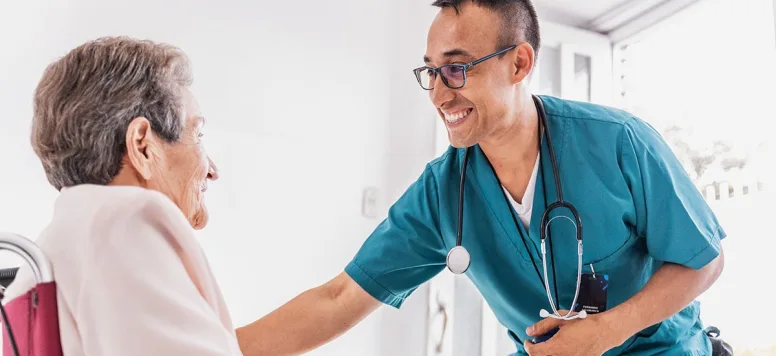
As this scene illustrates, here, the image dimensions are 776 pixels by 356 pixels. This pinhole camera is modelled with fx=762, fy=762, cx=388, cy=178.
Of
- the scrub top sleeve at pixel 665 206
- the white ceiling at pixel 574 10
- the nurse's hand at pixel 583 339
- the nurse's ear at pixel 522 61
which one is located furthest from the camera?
the white ceiling at pixel 574 10

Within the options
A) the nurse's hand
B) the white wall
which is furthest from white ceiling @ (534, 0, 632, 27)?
the nurse's hand

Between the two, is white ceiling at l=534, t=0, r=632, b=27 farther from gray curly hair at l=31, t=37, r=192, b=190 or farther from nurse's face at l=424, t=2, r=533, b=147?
gray curly hair at l=31, t=37, r=192, b=190

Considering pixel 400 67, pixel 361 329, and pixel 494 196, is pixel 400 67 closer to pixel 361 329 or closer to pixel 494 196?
pixel 361 329

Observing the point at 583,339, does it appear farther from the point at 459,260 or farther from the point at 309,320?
the point at 309,320

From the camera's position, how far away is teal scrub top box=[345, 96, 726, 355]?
60.8 inches

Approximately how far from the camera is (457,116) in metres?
1.68

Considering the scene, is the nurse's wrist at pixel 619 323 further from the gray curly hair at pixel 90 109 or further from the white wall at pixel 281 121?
the white wall at pixel 281 121

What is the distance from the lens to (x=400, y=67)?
2.91 m

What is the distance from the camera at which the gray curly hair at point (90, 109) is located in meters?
1.00

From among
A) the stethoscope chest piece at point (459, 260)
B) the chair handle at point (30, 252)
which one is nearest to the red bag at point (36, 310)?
the chair handle at point (30, 252)

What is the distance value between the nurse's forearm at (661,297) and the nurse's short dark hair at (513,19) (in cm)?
58

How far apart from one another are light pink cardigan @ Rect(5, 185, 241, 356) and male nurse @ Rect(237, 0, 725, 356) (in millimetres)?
785

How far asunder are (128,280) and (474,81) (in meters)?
1.02

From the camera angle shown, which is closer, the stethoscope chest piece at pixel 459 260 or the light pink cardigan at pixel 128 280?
the light pink cardigan at pixel 128 280
